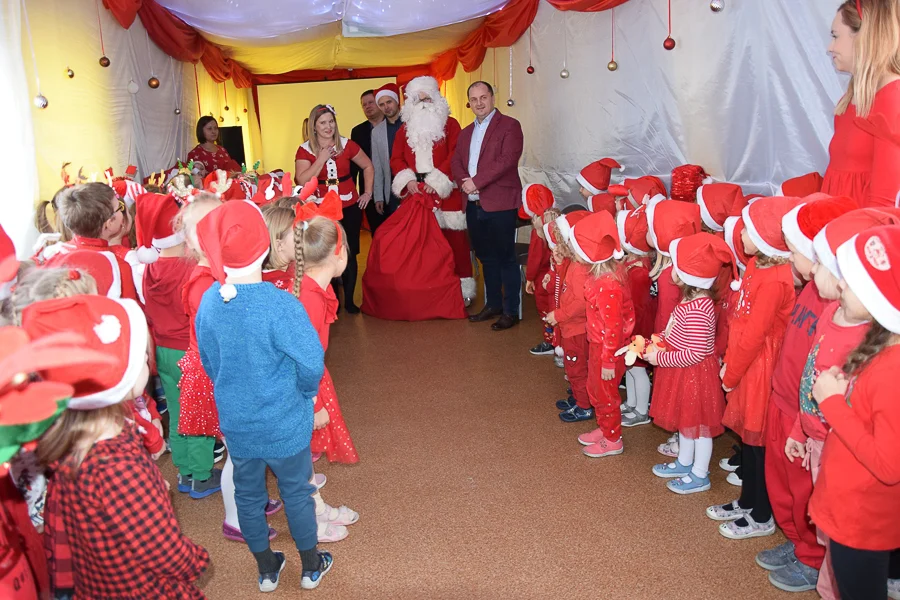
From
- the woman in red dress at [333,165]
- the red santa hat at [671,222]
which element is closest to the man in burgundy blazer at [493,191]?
the woman in red dress at [333,165]

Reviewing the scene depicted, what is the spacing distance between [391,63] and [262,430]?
777 centimetres

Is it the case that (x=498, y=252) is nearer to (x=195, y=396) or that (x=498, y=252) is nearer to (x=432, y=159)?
(x=432, y=159)

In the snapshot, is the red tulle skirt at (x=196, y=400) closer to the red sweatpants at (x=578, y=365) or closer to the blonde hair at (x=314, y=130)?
the red sweatpants at (x=578, y=365)

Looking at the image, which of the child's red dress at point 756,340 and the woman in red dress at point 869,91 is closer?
the woman in red dress at point 869,91

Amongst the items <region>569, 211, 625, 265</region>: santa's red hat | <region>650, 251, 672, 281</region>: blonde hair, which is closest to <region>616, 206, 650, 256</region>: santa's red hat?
<region>650, 251, 672, 281</region>: blonde hair

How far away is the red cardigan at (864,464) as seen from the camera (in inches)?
57.1

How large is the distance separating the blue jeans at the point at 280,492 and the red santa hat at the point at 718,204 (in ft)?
6.52

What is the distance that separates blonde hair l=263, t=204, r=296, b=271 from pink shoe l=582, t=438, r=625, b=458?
1.61 meters

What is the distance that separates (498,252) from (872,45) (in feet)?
10.1

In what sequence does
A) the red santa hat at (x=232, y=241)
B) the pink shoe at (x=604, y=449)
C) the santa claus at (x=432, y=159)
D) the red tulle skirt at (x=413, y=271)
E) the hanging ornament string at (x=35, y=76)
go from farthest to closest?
the santa claus at (x=432, y=159) → the red tulle skirt at (x=413, y=271) → the hanging ornament string at (x=35, y=76) → the pink shoe at (x=604, y=449) → the red santa hat at (x=232, y=241)

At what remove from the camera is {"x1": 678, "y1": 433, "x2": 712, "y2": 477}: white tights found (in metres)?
2.68

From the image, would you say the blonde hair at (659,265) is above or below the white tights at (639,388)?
above

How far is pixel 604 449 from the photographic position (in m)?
3.05

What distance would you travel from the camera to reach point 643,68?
4352 mm
